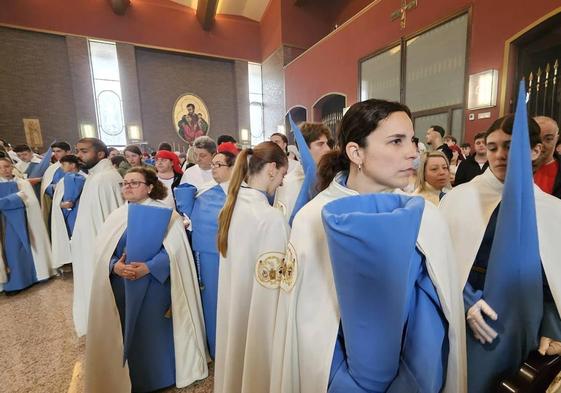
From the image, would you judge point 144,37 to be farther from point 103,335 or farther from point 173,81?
point 103,335

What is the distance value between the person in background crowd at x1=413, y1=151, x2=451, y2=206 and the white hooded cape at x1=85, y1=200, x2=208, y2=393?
6.73 ft

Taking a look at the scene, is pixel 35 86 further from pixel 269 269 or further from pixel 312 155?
pixel 269 269

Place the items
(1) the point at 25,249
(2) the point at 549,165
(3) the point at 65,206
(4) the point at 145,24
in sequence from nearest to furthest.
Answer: (2) the point at 549,165, (3) the point at 65,206, (1) the point at 25,249, (4) the point at 145,24

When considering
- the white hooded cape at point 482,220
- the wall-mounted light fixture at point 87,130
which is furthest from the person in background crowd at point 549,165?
the wall-mounted light fixture at point 87,130

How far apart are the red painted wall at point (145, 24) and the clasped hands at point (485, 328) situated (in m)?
15.0

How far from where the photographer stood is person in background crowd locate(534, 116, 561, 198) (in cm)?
205

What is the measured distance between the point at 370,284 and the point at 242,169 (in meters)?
1.23

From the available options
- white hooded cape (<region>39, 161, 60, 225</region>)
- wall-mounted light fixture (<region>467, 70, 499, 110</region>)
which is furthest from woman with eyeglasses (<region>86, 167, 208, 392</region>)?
wall-mounted light fixture (<region>467, 70, 499, 110</region>)

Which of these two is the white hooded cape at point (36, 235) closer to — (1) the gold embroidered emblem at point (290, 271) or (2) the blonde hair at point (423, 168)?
(1) the gold embroidered emblem at point (290, 271)

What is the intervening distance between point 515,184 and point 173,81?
1475cm

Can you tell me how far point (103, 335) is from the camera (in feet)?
6.35

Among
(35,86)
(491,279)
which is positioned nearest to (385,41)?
(491,279)

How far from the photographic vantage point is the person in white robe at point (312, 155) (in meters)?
2.22

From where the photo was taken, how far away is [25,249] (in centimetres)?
392
